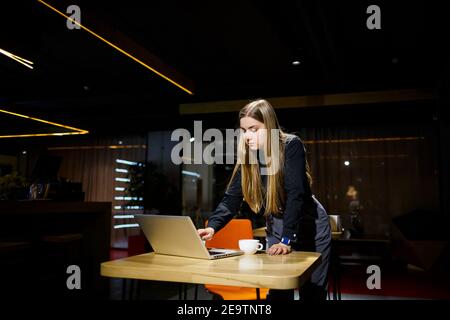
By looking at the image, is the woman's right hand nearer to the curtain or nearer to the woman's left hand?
the woman's left hand

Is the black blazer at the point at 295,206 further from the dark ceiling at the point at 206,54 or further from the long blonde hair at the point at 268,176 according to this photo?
the dark ceiling at the point at 206,54

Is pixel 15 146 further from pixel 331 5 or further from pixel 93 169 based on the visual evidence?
pixel 331 5

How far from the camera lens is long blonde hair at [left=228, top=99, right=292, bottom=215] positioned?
168 cm

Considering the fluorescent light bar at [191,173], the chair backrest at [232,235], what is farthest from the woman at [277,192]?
the fluorescent light bar at [191,173]

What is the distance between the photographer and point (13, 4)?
3.36m

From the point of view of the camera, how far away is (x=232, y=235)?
2666 millimetres

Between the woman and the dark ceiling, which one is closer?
the woman

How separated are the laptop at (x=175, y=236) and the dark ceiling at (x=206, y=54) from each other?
2.59 m

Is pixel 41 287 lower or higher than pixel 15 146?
lower

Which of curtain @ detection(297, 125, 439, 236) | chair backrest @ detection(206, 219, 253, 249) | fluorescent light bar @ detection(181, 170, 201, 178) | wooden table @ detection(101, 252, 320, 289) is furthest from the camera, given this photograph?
fluorescent light bar @ detection(181, 170, 201, 178)

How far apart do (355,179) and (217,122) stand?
2950mm

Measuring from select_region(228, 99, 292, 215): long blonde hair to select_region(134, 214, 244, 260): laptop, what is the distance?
279 millimetres

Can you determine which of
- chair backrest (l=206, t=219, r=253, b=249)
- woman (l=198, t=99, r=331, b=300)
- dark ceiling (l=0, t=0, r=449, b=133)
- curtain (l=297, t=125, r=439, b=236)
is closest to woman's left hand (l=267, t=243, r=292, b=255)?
woman (l=198, t=99, r=331, b=300)

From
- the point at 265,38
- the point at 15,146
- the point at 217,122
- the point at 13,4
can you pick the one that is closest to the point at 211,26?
the point at 265,38
